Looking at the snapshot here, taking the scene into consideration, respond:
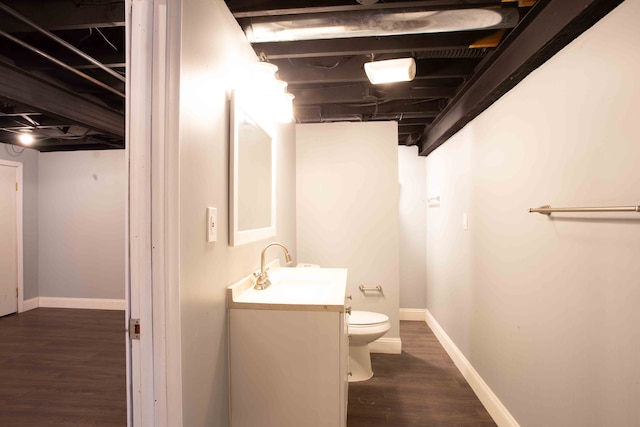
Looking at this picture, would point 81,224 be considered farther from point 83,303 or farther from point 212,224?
point 212,224

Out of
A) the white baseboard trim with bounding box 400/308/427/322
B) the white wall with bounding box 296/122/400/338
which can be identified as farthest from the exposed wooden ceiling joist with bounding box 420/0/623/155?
the white baseboard trim with bounding box 400/308/427/322

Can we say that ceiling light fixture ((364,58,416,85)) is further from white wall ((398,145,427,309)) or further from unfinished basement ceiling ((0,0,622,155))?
white wall ((398,145,427,309))

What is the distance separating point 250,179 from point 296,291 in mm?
639

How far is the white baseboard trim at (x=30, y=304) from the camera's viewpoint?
14.0 ft

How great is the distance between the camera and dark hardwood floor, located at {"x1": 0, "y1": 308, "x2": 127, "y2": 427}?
2084 millimetres

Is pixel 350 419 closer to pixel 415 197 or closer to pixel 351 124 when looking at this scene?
pixel 351 124

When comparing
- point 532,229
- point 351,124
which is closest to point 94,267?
point 351,124

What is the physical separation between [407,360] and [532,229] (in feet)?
5.91

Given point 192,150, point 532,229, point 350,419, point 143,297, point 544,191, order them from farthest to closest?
point 350,419
point 532,229
point 544,191
point 192,150
point 143,297

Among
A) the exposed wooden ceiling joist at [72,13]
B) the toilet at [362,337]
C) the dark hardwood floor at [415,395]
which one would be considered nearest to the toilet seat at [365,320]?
the toilet at [362,337]

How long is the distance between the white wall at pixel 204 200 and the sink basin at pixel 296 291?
0.10m

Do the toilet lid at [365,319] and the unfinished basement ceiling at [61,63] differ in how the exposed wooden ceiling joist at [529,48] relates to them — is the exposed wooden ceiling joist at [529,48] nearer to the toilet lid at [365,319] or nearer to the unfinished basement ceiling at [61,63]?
the toilet lid at [365,319]

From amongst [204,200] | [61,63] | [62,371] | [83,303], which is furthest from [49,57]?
[83,303]

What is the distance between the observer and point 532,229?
1647 millimetres
